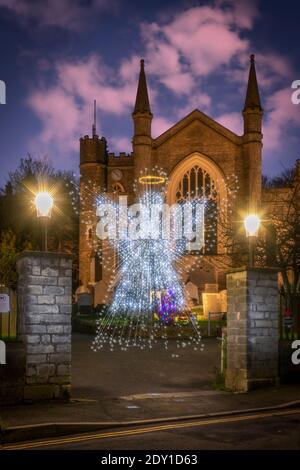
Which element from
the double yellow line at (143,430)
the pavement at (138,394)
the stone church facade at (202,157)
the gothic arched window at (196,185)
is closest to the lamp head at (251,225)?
the pavement at (138,394)

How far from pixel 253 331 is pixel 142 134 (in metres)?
28.0

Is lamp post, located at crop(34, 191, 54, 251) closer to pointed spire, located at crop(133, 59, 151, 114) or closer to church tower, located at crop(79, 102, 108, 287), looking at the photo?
pointed spire, located at crop(133, 59, 151, 114)

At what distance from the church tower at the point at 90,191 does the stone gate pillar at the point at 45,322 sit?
1210 inches

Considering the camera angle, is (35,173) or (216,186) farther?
(35,173)

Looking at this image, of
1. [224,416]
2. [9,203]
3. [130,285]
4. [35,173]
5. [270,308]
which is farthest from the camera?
[35,173]

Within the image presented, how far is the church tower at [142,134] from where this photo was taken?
3872 centimetres

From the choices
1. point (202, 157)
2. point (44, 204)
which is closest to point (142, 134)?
point (202, 157)

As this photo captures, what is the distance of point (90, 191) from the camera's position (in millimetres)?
41562

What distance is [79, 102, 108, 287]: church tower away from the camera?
1638 inches

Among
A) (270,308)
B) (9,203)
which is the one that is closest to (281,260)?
(270,308)

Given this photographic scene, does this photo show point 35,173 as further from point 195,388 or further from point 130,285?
point 195,388

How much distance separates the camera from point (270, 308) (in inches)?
484

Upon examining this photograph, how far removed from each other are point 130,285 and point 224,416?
77.2 ft

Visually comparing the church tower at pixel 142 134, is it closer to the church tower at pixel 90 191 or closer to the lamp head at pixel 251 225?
the church tower at pixel 90 191
